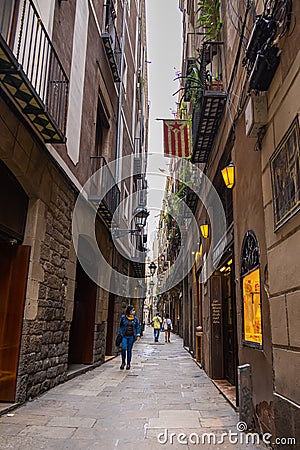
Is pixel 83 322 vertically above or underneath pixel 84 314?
underneath

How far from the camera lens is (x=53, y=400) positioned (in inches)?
235

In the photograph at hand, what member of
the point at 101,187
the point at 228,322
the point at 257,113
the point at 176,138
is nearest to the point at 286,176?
the point at 257,113

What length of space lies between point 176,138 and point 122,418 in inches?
320

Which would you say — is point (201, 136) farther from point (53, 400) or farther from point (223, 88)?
point (53, 400)

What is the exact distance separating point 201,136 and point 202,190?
2.75 m

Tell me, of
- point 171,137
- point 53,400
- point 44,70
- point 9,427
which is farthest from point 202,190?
point 9,427

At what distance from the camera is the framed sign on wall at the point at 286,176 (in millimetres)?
3223

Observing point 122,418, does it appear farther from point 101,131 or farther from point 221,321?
point 101,131

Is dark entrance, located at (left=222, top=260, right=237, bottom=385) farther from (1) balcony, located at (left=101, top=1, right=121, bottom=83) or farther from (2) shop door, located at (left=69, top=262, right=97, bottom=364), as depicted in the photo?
(1) balcony, located at (left=101, top=1, right=121, bottom=83)

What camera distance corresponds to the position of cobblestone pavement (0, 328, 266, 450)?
4.04 metres

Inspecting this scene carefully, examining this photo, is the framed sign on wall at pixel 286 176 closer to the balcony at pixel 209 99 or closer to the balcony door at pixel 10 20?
the balcony at pixel 209 99

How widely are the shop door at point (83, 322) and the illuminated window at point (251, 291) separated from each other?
5510mm

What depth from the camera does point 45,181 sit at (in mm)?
6539

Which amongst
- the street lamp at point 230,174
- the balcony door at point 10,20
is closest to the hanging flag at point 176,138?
the street lamp at point 230,174
